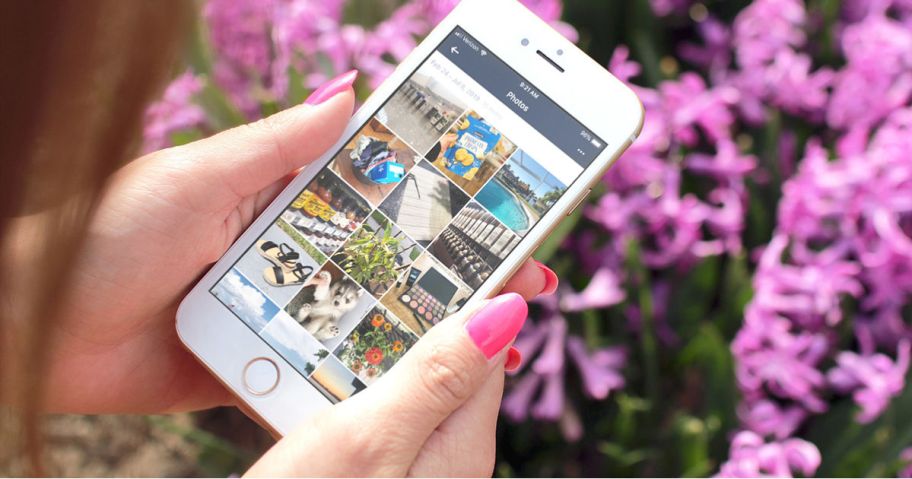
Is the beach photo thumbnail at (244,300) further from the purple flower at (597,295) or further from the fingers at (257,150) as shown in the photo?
the purple flower at (597,295)

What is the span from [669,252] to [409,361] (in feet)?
1.68

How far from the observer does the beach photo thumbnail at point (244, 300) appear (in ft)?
2.77

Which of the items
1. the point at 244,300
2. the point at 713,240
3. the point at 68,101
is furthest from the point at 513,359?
the point at 68,101

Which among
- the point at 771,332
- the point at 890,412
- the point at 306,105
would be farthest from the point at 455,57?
the point at 890,412

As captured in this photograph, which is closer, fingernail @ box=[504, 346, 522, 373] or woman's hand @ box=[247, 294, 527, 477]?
woman's hand @ box=[247, 294, 527, 477]

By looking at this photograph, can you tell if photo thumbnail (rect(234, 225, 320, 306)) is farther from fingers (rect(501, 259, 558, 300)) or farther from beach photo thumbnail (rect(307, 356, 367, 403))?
fingers (rect(501, 259, 558, 300))

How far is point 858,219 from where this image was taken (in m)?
1.04

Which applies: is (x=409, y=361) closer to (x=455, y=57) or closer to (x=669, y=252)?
(x=455, y=57)

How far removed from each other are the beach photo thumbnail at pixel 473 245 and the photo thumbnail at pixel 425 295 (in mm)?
11

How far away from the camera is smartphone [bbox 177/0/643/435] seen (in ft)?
2.74

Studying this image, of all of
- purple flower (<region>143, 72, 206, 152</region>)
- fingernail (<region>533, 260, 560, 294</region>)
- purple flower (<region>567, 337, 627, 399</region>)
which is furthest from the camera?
purple flower (<region>143, 72, 206, 152</region>)

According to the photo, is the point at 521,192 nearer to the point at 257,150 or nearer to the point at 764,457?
the point at 257,150

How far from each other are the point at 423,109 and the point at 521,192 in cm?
14

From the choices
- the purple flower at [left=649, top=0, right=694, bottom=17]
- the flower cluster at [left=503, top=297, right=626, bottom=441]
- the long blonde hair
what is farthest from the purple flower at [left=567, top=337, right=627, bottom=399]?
the long blonde hair
